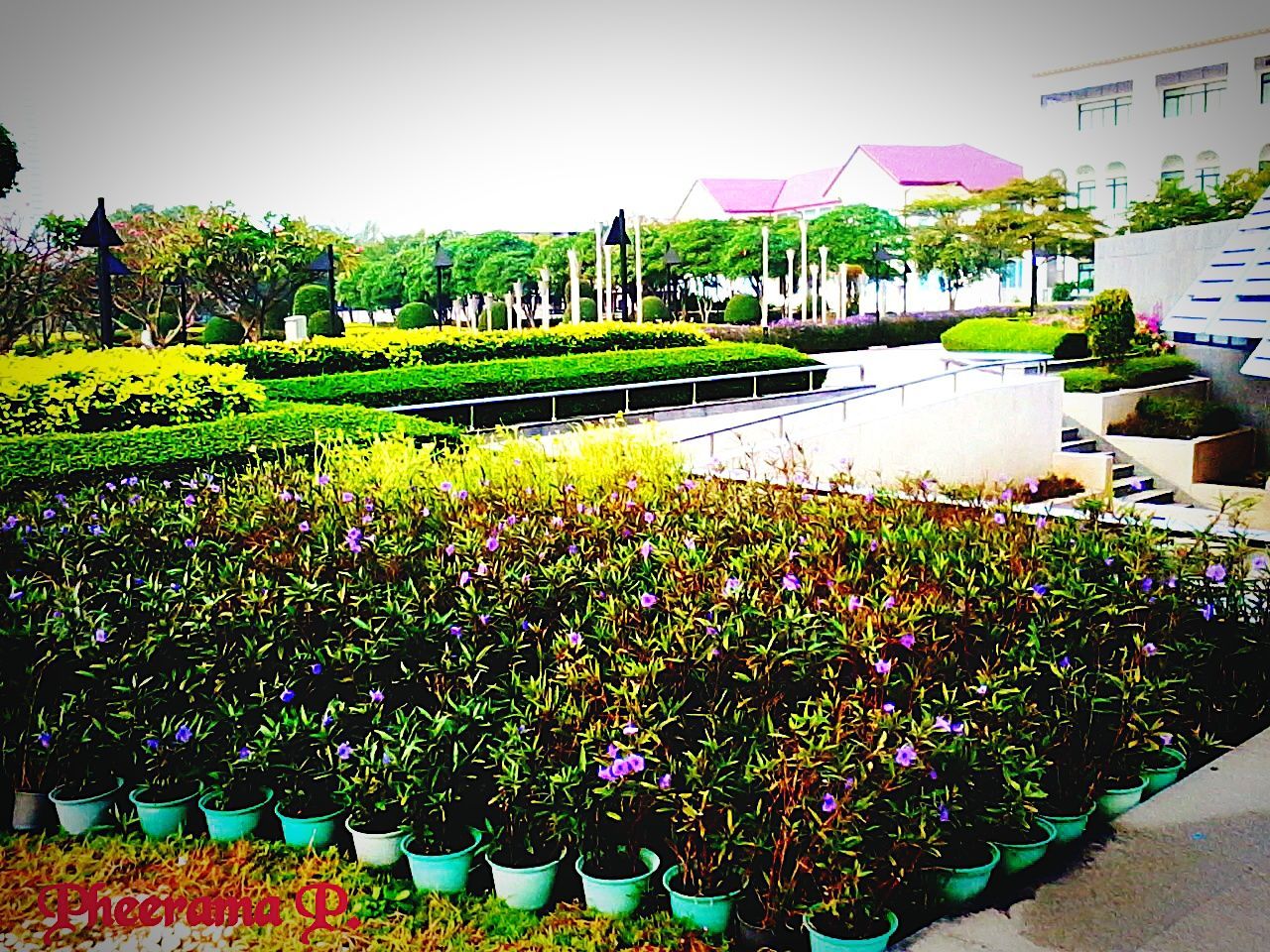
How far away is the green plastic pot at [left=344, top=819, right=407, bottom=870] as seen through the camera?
7.68ft

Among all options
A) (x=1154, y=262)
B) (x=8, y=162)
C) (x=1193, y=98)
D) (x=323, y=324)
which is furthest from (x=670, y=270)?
(x=8, y=162)

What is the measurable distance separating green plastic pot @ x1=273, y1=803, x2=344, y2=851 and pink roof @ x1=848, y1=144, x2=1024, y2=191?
18.6ft

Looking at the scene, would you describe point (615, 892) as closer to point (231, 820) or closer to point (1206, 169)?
point (231, 820)

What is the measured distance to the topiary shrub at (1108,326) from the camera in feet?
31.7

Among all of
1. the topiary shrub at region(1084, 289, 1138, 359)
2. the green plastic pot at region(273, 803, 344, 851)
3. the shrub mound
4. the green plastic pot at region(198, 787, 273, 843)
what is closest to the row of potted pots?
the green plastic pot at region(273, 803, 344, 851)

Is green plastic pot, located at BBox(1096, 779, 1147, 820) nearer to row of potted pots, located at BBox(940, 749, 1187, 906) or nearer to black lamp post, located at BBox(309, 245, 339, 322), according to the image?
row of potted pots, located at BBox(940, 749, 1187, 906)

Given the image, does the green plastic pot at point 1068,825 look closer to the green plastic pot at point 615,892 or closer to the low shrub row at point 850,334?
the green plastic pot at point 615,892

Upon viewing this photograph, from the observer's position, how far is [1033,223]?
31.0ft

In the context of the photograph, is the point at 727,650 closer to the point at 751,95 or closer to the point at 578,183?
the point at 751,95

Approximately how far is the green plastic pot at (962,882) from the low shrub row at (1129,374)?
7398 millimetres

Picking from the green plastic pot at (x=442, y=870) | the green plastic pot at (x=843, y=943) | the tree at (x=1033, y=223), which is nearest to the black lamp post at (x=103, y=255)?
the green plastic pot at (x=442, y=870)

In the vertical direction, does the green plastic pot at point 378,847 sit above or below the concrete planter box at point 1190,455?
above

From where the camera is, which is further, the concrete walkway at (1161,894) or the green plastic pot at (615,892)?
the green plastic pot at (615,892)

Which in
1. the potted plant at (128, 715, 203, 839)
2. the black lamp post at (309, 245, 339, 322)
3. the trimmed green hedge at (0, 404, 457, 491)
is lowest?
the potted plant at (128, 715, 203, 839)
